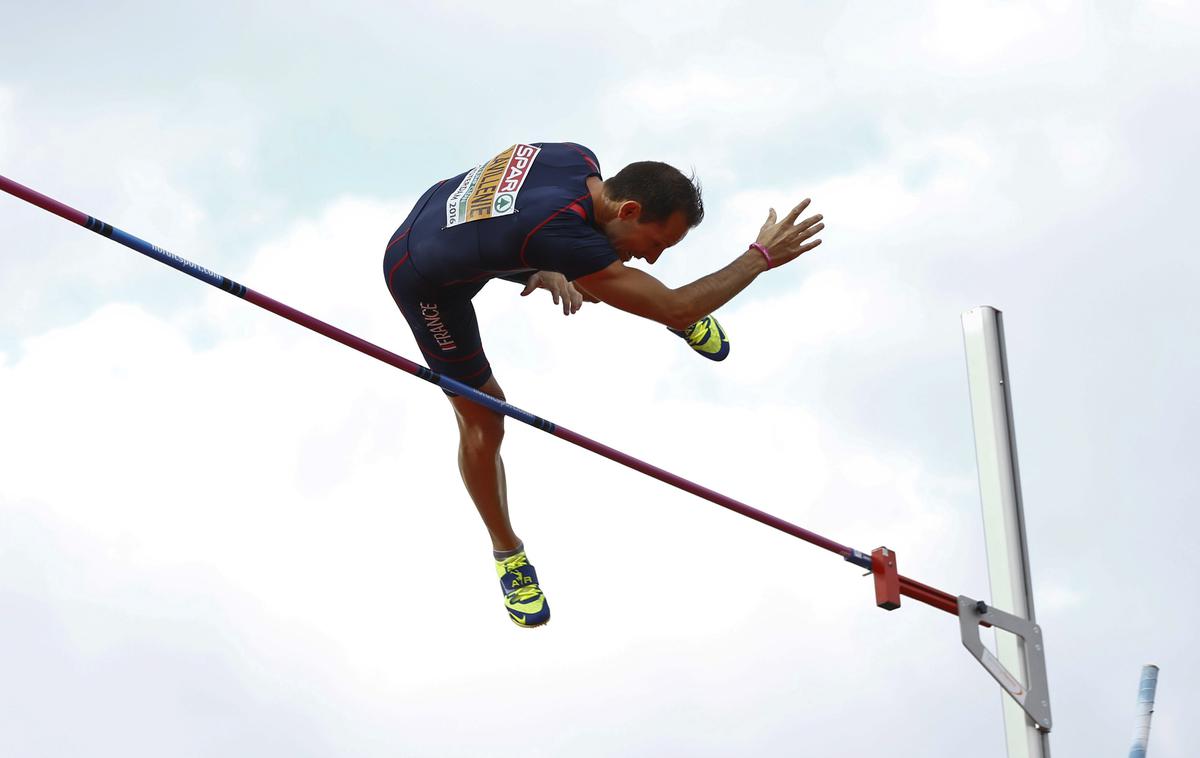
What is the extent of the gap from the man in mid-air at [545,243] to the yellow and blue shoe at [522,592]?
62cm

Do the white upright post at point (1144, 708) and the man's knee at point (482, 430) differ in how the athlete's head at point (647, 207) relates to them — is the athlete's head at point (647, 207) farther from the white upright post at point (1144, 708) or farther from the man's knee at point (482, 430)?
the white upright post at point (1144, 708)

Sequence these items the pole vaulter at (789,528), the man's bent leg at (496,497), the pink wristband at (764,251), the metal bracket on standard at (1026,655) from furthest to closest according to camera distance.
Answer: the metal bracket on standard at (1026,655) → the man's bent leg at (496,497) → the pink wristband at (764,251) → the pole vaulter at (789,528)

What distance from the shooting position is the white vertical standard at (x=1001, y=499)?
6.84 meters

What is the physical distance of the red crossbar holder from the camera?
21.7 feet

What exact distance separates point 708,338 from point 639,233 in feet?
5.37

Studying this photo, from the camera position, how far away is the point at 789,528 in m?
6.53

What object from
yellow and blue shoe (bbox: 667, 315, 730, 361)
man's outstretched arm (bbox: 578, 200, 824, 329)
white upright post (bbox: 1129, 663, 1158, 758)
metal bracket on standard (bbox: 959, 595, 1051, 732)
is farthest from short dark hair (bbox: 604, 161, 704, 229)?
white upright post (bbox: 1129, 663, 1158, 758)

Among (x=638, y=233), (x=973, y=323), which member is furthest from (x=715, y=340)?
(x=638, y=233)

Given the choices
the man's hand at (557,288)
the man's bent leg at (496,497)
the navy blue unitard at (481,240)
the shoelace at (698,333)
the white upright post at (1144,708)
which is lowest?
the white upright post at (1144,708)

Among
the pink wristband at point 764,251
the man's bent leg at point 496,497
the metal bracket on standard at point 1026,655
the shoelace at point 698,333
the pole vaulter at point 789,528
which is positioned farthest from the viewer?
the shoelace at point 698,333

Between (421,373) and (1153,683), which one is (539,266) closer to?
(421,373)

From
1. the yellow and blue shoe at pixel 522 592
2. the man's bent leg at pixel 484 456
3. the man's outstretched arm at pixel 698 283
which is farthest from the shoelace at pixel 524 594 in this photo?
the man's outstretched arm at pixel 698 283

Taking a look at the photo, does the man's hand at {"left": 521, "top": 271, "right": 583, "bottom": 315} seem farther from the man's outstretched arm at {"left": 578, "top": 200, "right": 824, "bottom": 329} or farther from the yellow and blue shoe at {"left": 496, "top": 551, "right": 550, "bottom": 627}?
the yellow and blue shoe at {"left": 496, "top": 551, "right": 550, "bottom": 627}

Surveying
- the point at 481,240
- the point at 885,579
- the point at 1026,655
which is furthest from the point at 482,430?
the point at 1026,655
